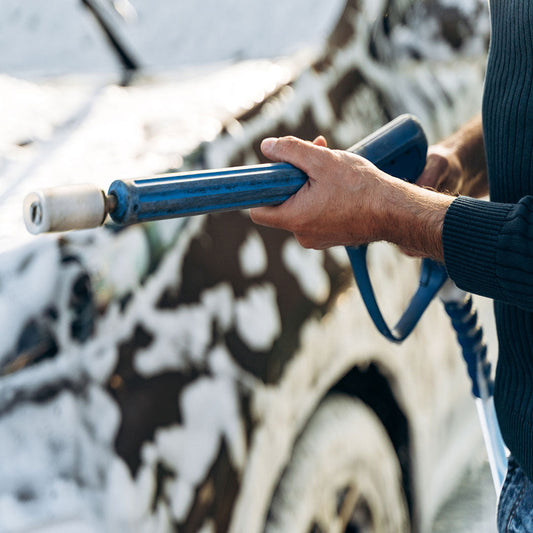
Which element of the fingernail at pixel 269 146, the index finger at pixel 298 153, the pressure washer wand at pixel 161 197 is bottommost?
the pressure washer wand at pixel 161 197

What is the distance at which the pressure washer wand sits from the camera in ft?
2.57

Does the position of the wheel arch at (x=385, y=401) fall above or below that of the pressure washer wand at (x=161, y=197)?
below

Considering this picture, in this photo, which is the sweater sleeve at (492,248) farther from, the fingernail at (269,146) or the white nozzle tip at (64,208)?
the white nozzle tip at (64,208)

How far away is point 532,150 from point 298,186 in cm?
36

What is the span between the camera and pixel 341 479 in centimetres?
159

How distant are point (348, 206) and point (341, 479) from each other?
732mm

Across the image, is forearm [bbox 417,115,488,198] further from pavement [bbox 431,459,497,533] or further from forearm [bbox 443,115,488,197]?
pavement [bbox 431,459,497,533]

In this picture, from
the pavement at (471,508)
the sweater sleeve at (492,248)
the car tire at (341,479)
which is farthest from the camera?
the pavement at (471,508)

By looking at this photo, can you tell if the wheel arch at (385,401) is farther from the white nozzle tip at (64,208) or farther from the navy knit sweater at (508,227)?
the white nozzle tip at (64,208)

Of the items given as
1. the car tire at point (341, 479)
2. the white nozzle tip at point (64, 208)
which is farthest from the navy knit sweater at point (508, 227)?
the white nozzle tip at point (64, 208)

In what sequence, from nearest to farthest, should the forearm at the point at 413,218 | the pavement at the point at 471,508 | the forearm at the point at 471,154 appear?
the forearm at the point at 413,218 < the forearm at the point at 471,154 < the pavement at the point at 471,508

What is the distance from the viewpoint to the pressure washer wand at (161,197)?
2.57 feet

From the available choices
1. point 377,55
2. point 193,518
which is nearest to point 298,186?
point 193,518

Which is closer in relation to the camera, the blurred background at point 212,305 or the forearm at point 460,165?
the blurred background at point 212,305
